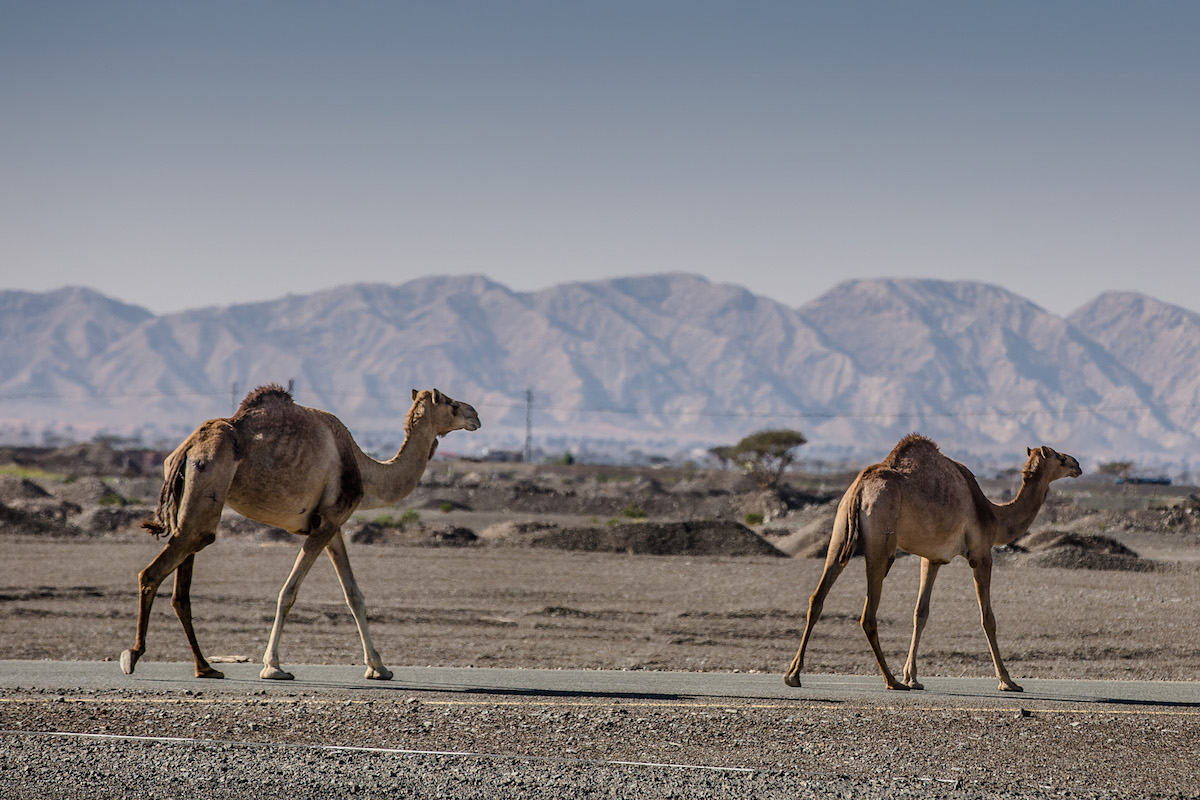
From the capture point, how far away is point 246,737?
400 inches

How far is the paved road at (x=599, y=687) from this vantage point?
483 inches

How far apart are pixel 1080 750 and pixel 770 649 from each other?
11.8 m

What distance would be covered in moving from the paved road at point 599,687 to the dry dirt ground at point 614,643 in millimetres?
348

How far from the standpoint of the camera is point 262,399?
40.3ft

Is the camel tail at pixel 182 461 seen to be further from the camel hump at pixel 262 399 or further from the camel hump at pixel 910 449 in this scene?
the camel hump at pixel 910 449

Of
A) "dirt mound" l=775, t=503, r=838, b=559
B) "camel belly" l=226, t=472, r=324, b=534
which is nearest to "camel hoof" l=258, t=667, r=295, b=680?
"camel belly" l=226, t=472, r=324, b=534

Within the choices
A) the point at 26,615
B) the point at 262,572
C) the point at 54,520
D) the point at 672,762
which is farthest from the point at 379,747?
the point at 54,520

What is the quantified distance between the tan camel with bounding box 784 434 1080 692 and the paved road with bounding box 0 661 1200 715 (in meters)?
0.45

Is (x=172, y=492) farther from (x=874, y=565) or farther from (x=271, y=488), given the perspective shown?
(x=874, y=565)

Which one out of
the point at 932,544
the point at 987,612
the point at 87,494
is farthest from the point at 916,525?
the point at 87,494

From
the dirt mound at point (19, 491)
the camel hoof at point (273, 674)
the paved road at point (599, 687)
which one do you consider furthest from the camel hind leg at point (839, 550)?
the dirt mound at point (19, 491)

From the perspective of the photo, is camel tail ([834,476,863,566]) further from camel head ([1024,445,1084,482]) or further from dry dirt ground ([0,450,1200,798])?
camel head ([1024,445,1084,482])

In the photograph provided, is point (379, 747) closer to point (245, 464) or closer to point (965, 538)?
point (245, 464)

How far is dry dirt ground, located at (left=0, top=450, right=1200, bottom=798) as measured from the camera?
9.67 meters
